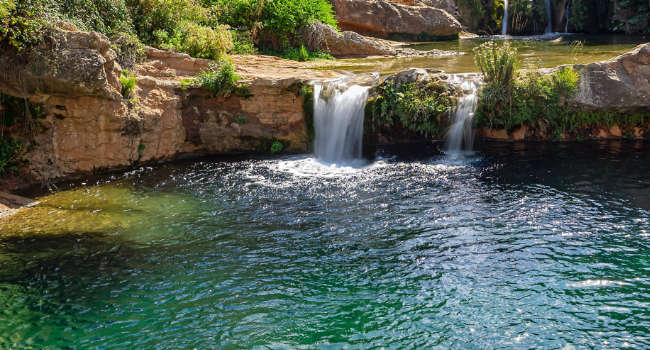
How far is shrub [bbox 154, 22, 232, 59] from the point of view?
14984mm

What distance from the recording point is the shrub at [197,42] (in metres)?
15.0

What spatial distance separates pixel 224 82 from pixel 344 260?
7.65m

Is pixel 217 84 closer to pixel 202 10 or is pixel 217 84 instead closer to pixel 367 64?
pixel 202 10

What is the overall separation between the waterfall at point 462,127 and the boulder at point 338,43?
9.08 meters

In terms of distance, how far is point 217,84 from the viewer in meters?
13.5

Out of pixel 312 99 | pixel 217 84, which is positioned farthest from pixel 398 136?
pixel 217 84

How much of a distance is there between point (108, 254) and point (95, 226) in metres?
1.32

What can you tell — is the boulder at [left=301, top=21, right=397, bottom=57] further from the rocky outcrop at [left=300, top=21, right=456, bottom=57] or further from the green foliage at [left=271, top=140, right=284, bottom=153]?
the green foliage at [left=271, top=140, right=284, bottom=153]

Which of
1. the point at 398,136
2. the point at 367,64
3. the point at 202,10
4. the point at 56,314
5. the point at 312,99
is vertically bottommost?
the point at 56,314

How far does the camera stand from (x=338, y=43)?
845 inches

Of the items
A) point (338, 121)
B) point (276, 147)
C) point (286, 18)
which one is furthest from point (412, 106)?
point (286, 18)

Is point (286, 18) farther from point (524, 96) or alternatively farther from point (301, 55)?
point (524, 96)

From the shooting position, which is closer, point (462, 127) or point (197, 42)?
point (462, 127)

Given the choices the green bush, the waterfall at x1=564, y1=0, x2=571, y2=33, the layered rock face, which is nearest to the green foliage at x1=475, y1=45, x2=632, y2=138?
the green bush
